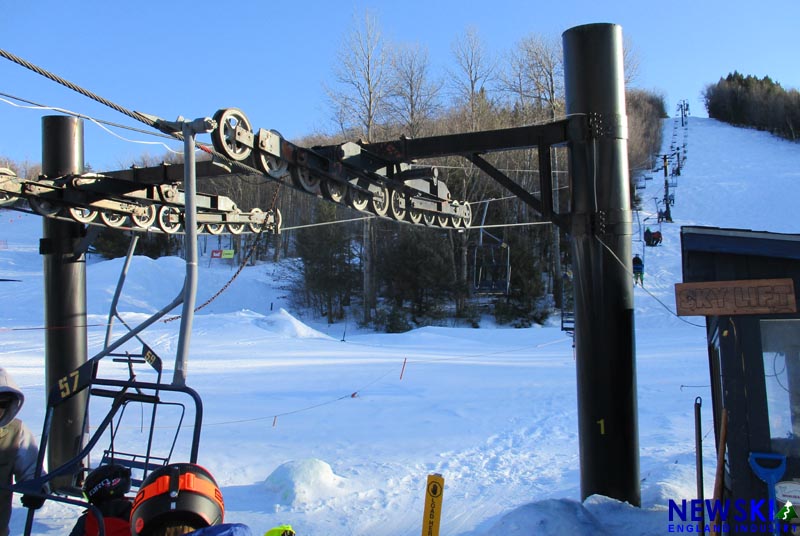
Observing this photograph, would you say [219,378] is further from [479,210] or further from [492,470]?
[479,210]

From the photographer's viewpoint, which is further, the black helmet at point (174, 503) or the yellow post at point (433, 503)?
the yellow post at point (433, 503)

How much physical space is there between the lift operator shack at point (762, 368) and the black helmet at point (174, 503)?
9.90 ft

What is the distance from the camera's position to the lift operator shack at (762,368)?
12.2 feet

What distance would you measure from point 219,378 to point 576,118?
34.5 feet

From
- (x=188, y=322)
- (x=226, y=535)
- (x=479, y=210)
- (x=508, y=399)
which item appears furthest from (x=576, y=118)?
(x=479, y=210)

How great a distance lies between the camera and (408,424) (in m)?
9.73

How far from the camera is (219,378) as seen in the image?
1384 cm

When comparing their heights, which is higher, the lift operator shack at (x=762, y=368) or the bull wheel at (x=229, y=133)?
the bull wheel at (x=229, y=133)

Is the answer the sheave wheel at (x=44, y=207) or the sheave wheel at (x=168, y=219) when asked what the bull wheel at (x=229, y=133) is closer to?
the sheave wheel at (x=44, y=207)

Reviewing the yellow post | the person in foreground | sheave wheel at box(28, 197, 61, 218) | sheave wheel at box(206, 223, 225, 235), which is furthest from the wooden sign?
sheave wheel at box(206, 223, 225, 235)

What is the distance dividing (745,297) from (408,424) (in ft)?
21.8

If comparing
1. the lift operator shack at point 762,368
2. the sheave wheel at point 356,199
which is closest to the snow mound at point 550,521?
the lift operator shack at point 762,368

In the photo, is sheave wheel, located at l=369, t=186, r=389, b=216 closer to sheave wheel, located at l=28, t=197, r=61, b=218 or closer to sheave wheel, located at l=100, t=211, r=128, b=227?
sheave wheel, located at l=100, t=211, r=128, b=227

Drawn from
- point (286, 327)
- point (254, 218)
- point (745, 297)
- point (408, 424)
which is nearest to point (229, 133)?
point (745, 297)
